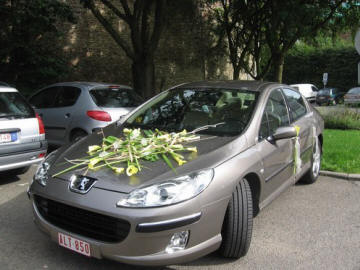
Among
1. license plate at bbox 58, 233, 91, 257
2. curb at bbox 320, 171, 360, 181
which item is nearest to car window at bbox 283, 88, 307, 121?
curb at bbox 320, 171, 360, 181

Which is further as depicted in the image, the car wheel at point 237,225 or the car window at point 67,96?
the car window at point 67,96

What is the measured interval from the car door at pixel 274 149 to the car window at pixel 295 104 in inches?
8.4

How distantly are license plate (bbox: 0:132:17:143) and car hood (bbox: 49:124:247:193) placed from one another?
5.79 ft

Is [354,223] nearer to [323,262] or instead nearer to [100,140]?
[323,262]

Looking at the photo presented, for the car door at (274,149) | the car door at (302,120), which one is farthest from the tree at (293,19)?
the car door at (274,149)

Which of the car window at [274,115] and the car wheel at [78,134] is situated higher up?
the car window at [274,115]

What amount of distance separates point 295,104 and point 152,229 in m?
3.07

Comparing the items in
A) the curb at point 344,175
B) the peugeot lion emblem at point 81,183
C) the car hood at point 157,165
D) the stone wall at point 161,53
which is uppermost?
the stone wall at point 161,53

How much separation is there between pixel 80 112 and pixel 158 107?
291 cm

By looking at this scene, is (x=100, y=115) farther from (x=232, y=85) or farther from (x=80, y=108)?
(x=232, y=85)

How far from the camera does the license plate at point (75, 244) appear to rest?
9.07 ft

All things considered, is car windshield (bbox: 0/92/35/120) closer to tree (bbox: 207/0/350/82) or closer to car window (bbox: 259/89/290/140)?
car window (bbox: 259/89/290/140)

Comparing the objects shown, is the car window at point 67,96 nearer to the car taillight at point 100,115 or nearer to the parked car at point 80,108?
the parked car at point 80,108

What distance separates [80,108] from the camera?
6895 mm
